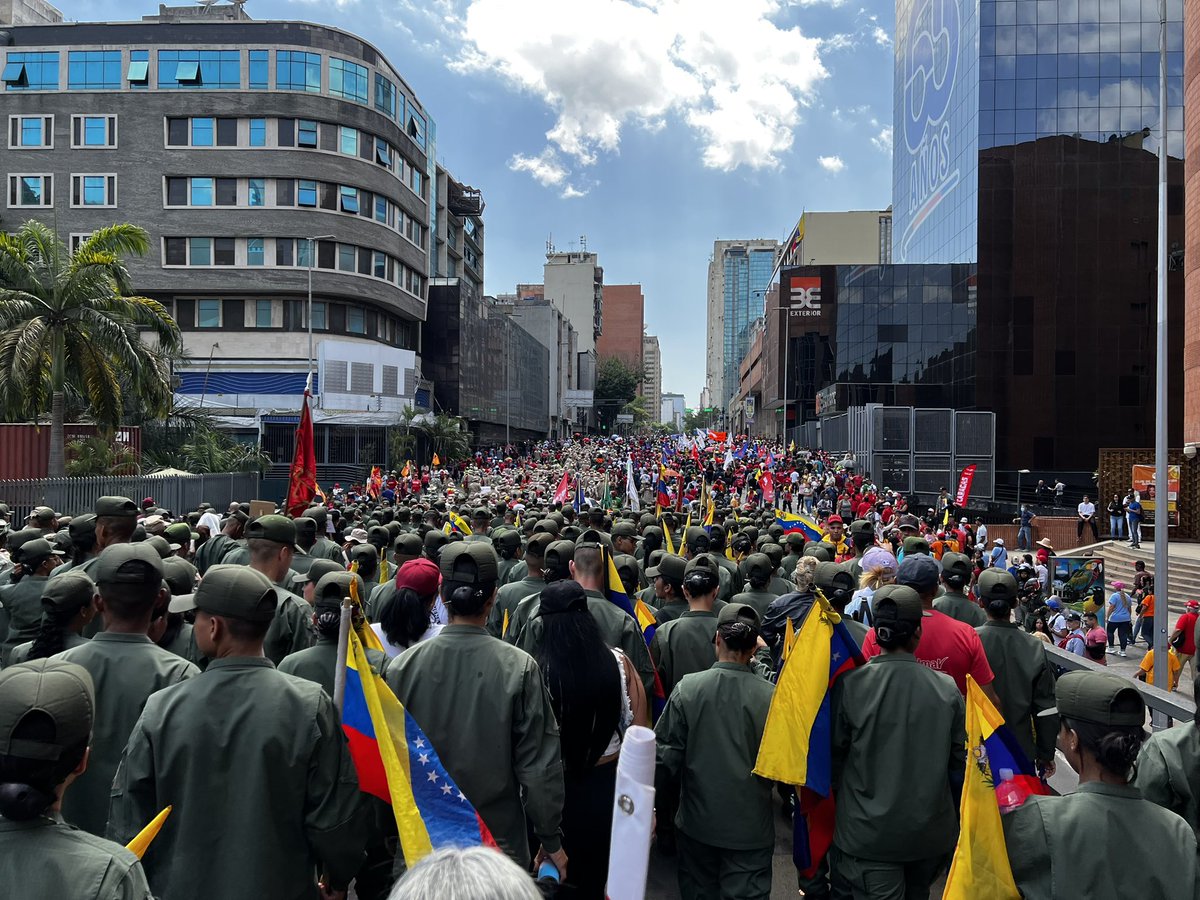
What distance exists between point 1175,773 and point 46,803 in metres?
3.66

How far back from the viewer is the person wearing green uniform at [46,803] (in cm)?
200

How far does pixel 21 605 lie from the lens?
5.38m

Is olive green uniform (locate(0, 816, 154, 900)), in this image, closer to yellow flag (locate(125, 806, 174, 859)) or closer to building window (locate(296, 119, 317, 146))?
yellow flag (locate(125, 806, 174, 859))

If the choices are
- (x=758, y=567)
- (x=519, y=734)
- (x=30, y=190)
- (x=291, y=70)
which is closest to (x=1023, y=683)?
(x=758, y=567)

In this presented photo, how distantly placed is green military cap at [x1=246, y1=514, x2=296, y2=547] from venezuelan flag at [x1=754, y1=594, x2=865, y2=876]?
3246 millimetres

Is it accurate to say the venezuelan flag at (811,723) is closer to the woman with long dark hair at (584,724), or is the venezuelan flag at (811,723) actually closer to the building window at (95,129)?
the woman with long dark hair at (584,724)

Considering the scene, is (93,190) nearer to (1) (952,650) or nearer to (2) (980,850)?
(1) (952,650)

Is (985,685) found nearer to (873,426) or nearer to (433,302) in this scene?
(873,426)

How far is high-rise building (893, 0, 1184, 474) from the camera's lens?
142 feet

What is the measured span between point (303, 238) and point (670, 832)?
137 feet

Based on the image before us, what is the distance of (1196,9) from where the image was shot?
25.3 m

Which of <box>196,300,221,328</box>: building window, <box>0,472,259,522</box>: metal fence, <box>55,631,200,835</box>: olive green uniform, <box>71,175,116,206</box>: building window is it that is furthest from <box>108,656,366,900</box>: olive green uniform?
<box>71,175,116,206</box>: building window

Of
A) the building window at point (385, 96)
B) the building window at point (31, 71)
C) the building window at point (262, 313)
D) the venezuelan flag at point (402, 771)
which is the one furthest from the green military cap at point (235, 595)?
the building window at point (31, 71)

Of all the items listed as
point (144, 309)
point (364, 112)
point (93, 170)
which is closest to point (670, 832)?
point (144, 309)
